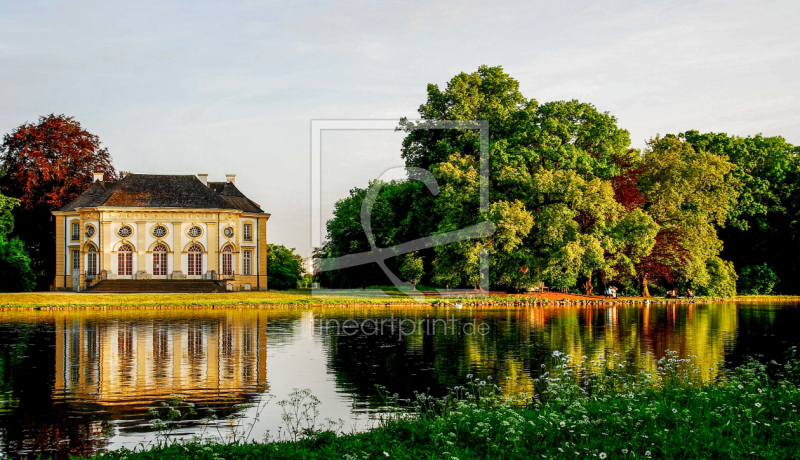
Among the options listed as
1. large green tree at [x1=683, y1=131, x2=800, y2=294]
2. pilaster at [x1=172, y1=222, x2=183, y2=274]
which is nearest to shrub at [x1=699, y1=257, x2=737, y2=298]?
large green tree at [x1=683, y1=131, x2=800, y2=294]

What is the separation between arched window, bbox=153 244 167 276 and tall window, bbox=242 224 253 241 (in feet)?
20.1

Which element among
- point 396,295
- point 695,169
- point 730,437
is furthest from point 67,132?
point 730,437

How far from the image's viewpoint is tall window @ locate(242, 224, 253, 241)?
53406mm

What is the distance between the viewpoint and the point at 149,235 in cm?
4978

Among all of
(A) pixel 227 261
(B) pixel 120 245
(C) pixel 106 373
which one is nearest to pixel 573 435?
(C) pixel 106 373

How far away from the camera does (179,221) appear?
1982 inches

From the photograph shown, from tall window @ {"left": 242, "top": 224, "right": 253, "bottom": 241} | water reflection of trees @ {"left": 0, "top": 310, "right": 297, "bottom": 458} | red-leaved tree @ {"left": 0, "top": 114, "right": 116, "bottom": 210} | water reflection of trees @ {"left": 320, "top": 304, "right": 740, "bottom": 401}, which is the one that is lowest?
water reflection of trees @ {"left": 320, "top": 304, "right": 740, "bottom": 401}

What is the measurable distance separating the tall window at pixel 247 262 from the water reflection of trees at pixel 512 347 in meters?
24.9

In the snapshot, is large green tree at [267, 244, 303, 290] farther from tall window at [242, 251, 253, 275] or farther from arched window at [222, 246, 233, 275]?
arched window at [222, 246, 233, 275]

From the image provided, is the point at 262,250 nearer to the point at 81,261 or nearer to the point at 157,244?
the point at 157,244

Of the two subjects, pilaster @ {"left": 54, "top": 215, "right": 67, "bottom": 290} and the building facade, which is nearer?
the building facade

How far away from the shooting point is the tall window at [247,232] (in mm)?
53406

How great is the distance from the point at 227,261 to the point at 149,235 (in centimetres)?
582

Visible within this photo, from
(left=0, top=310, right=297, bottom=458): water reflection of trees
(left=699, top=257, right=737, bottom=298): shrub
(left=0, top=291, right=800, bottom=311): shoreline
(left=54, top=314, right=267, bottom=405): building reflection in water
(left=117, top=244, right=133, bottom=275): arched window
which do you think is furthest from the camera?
(left=117, top=244, right=133, bottom=275): arched window
